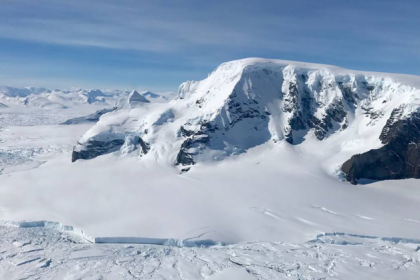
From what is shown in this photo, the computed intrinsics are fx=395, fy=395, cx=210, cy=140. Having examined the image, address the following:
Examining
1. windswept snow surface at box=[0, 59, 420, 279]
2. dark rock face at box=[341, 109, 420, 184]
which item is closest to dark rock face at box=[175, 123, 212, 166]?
windswept snow surface at box=[0, 59, 420, 279]

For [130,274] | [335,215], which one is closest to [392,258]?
[335,215]

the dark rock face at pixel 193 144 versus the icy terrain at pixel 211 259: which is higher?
the dark rock face at pixel 193 144

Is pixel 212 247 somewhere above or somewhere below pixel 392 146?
below

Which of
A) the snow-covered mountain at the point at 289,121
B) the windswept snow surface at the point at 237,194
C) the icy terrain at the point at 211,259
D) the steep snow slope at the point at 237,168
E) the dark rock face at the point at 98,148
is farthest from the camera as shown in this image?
the dark rock face at the point at 98,148

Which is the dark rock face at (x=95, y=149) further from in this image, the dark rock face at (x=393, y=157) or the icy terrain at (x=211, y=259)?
the dark rock face at (x=393, y=157)

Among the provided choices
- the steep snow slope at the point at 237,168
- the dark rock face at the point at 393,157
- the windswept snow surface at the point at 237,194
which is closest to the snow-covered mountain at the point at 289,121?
the dark rock face at the point at 393,157

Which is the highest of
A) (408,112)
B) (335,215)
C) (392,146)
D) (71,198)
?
(408,112)

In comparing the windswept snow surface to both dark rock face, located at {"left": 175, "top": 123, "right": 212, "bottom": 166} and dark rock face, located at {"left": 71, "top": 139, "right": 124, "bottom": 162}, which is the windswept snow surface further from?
dark rock face, located at {"left": 71, "top": 139, "right": 124, "bottom": 162}

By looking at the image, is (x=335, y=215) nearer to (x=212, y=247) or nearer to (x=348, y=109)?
(x=212, y=247)
